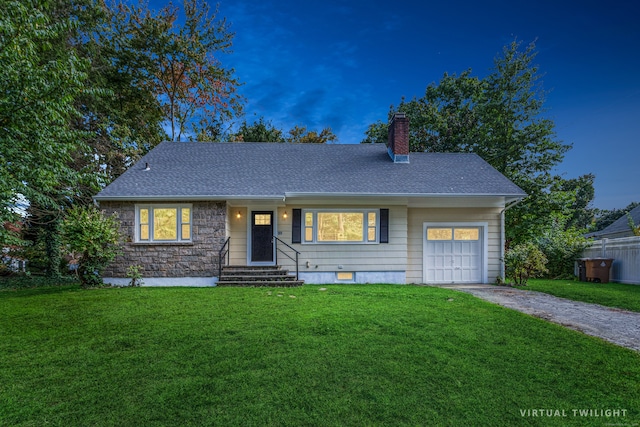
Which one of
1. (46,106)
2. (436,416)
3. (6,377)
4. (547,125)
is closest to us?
(436,416)

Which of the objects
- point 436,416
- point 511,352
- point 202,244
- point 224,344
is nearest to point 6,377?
point 224,344

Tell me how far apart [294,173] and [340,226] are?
104 inches

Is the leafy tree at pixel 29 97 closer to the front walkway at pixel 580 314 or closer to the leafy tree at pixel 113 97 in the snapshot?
the leafy tree at pixel 113 97

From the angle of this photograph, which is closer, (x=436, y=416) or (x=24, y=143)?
(x=436, y=416)

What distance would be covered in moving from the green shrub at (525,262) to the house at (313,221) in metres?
0.45

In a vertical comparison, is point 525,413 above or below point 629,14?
below

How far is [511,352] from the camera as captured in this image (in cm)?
375

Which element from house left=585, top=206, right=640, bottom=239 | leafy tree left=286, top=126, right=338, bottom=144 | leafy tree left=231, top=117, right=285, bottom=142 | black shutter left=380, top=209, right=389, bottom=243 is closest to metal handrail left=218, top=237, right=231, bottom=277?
black shutter left=380, top=209, right=389, bottom=243

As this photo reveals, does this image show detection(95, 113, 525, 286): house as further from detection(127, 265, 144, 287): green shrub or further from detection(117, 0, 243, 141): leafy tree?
detection(117, 0, 243, 141): leafy tree

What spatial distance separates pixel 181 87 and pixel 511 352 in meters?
20.4

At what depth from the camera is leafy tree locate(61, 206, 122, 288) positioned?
27.8 feet

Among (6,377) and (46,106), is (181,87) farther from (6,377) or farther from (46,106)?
(6,377)

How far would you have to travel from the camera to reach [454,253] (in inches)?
420

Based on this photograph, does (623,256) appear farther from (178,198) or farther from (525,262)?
(178,198)
